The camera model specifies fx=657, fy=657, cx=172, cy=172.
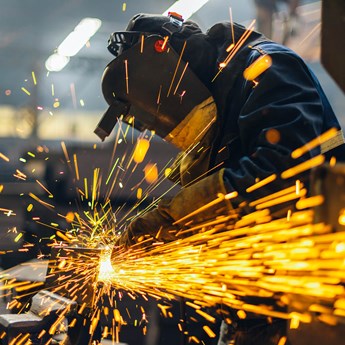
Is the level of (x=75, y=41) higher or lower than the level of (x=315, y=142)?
higher

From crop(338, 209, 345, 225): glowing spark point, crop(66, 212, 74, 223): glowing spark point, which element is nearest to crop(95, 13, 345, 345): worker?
crop(338, 209, 345, 225): glowing spark point

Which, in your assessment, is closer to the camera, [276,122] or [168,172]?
[276,122]

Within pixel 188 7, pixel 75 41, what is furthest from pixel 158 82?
pixel 75 41

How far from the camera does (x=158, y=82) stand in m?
2.50

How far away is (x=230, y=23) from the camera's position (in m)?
2.45

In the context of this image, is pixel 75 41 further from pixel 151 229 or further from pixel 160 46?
pixel 151 229

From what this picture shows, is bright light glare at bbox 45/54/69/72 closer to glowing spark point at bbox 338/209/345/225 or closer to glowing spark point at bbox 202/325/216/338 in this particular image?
glowing spark point at bbox 202/325/216/338

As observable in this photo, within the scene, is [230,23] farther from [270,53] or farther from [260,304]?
[260,304]

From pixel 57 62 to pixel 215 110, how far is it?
5173 mm

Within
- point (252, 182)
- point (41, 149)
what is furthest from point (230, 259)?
point (41, 149)

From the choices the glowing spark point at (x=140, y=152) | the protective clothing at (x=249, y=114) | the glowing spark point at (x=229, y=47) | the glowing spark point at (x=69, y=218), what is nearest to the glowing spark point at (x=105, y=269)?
the protective clothing at (x=249, y=114)

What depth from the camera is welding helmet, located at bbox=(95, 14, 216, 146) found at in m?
2.44

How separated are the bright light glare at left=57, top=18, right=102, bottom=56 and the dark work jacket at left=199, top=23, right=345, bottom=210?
440 centimetres

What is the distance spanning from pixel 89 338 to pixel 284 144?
3.76 feet
